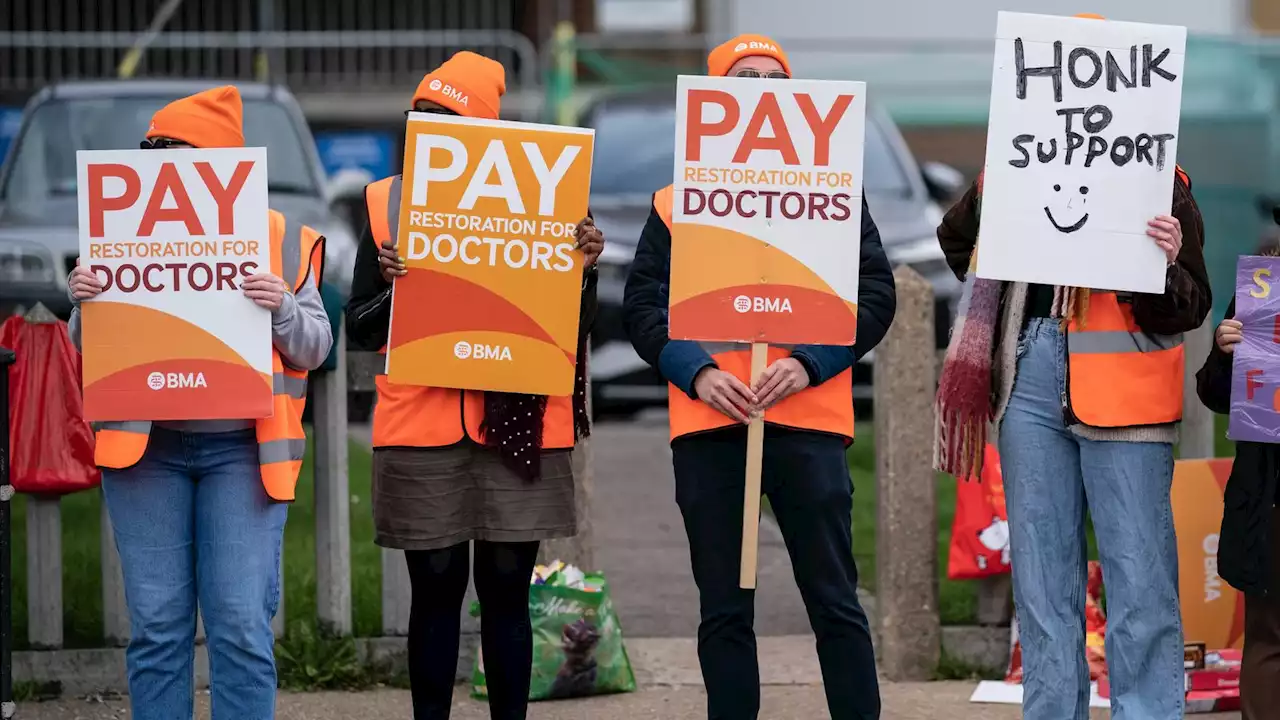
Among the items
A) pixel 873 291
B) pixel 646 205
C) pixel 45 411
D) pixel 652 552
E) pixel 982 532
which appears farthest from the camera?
pixel 646 205

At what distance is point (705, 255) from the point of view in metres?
4.98

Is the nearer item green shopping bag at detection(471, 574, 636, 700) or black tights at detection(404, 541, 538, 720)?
black tights at detection(404, 541, 538, 720)

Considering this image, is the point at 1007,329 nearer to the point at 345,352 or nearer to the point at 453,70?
the point at 453,70

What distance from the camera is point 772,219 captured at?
4996 millimetres

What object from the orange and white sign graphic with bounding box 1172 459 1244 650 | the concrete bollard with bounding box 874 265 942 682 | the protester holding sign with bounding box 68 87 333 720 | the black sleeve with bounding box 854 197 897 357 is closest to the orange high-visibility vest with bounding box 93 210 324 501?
the protester holding sign with bounding box 68 87 333 720

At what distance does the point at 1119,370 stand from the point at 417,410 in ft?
5.84

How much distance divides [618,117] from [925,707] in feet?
21.2

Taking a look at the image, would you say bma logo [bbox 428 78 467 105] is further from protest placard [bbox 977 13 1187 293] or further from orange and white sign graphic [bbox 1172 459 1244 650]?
orange and white sign graphic [bbox 1172 459 1244 650]

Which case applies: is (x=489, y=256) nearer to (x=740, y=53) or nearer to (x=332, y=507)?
(x=740, y=53)

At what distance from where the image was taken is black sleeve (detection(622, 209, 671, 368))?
507 cm

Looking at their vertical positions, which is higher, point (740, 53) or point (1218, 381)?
point (740, 53)

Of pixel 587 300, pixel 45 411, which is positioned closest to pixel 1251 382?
pixel 587 300

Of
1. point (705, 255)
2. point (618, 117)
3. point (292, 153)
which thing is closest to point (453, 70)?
point (705, 255)

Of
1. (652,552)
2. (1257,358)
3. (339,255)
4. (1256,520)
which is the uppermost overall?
(1257,358)
